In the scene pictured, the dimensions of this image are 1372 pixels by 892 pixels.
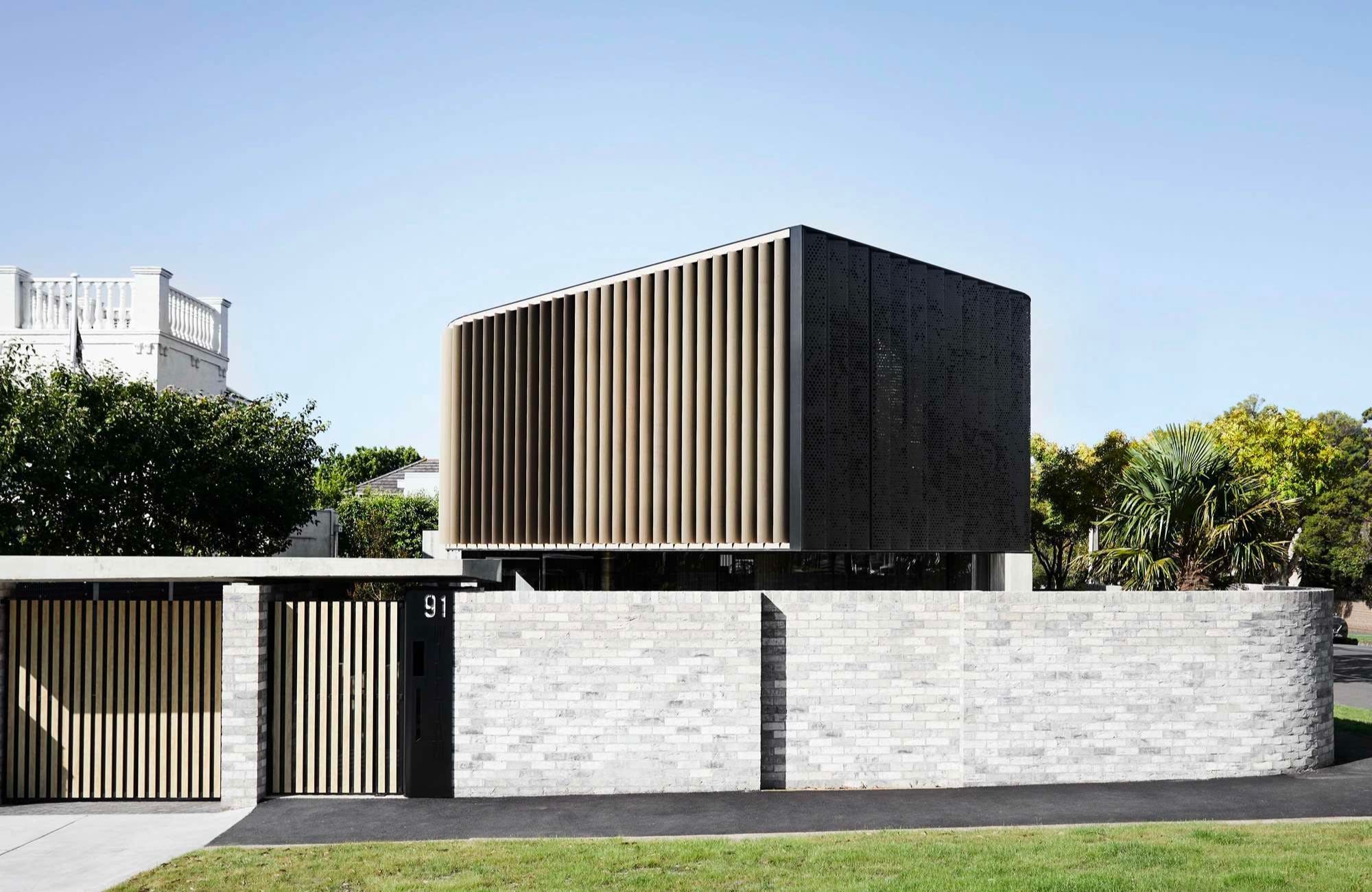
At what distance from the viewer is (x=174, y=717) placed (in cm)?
1345

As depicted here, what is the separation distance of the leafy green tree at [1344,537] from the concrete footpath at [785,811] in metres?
48.9

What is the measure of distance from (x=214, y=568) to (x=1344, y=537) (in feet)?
196

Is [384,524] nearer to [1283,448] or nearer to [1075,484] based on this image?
[1075,484]

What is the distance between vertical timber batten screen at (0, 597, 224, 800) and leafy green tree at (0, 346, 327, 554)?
9597mm

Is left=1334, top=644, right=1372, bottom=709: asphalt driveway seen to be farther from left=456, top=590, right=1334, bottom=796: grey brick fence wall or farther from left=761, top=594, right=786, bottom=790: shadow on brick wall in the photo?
left=761, top=594, right=786, bottom=790: shadow on brick wall

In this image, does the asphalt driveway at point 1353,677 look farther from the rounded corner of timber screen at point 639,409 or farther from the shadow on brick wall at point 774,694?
the shadow on brick wall at point 774,694

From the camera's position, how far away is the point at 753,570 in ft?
64.6

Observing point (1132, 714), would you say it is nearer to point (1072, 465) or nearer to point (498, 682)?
point (498, 682)

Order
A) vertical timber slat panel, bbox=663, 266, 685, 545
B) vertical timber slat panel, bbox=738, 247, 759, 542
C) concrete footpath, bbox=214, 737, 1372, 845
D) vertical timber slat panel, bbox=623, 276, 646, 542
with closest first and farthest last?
1. concrete footpath, bbox=214, 737, 1372, 845
2. vertical timber slat panel, bbox=738, 247, 759, 542
3. vertical timber slat panel, bbox=663, 266, 685, 545
4. vertical timber slat panel, bbox=623, 276, 646, 542

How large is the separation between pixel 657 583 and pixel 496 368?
5.66 metres

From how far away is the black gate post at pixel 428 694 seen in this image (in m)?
13.4

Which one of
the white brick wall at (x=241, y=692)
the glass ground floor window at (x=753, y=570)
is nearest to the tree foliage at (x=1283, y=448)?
the glass ground floor window at (x=753, y=570)

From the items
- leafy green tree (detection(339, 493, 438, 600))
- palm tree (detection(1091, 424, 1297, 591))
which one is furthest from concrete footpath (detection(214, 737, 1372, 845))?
leafy green tree (detection(339, 493, 438, 600))

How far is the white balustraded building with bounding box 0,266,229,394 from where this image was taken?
1053 inches
